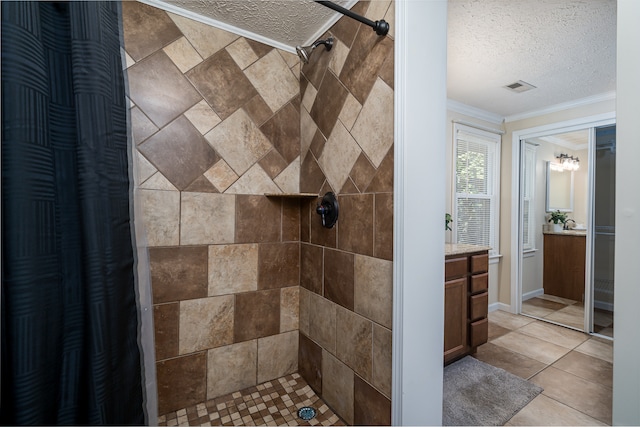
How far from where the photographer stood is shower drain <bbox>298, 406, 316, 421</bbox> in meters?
1.47

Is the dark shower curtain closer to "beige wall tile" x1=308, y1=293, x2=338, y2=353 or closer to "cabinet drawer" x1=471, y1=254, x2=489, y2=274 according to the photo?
"beige wall tile" x1=308, y1=293, x2=338, y2=353

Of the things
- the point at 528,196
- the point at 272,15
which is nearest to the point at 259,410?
the point at 272,15

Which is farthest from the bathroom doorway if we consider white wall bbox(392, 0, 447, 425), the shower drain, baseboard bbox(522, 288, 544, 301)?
the shower drain

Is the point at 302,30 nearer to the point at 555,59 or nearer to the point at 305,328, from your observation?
the point at 305,328

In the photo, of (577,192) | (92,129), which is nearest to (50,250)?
(92,129)

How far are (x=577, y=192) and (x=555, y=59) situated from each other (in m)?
3.20

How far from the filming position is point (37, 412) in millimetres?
577

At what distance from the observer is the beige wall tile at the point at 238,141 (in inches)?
64.4

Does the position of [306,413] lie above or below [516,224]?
below

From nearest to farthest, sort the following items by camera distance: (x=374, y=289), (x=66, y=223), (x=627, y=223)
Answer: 1. (x=66, y=223)
2. (x=627, y=223)
3. (x=374, y=289)

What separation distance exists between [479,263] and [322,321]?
1.52 meters

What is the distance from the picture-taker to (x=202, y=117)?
1.59 meters

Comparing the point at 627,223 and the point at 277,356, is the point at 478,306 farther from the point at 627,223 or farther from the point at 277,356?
the point at 277,356

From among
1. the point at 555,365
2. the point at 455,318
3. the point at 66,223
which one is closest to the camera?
the point at 66,223
